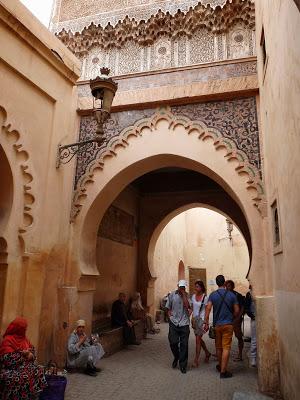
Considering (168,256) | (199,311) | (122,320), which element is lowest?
(122,320)

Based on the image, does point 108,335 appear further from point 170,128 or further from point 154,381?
point 170,128

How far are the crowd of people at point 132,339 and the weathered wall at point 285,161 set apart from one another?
86cm

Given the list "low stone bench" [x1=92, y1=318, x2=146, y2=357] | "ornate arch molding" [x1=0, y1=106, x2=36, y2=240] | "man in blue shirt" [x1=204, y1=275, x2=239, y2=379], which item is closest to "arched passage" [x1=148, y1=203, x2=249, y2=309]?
"low stone bench" [x1=92, y1=318, x2=146, y2=357]

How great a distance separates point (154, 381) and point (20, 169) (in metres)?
2.97

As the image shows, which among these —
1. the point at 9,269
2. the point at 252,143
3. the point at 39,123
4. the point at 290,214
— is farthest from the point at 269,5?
the point at 9,269

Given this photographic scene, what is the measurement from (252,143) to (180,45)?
6.68ft

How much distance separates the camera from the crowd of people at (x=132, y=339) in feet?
9.82

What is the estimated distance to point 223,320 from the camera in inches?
177

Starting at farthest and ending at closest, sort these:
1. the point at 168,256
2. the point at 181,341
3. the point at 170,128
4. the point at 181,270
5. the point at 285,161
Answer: the point at 181,270 < the point at 168,256 < the point at 170,128 < the point at 181,341 < the point at 285,161

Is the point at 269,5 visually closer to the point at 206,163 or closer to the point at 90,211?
the point at 206,163

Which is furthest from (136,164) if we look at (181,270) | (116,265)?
(181,270)

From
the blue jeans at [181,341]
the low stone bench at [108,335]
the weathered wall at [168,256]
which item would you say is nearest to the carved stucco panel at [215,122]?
the blue jeans at [181,341]

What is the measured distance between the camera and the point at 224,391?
156 inches

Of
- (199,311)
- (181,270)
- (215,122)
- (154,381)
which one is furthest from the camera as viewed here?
(181,270)
